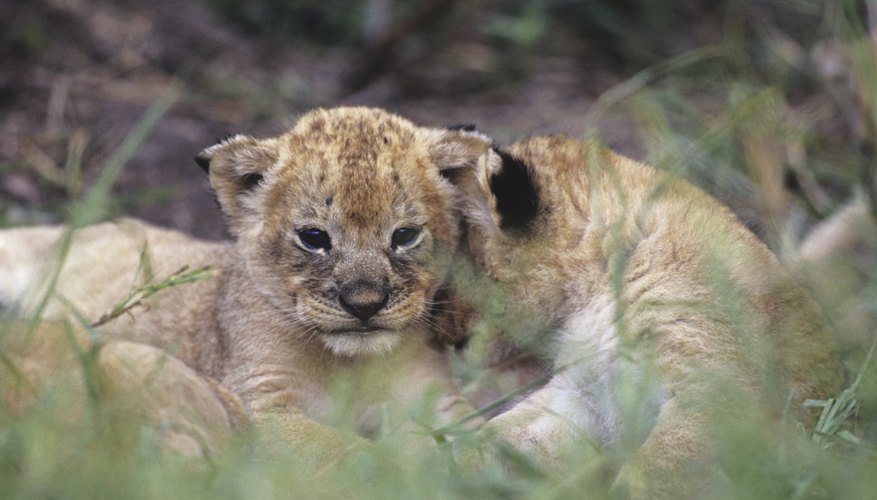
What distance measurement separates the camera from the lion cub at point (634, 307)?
335cm

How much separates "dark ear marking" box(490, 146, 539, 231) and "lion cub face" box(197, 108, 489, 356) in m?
0.33

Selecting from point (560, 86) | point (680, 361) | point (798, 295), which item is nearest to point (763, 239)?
point (798, 295)

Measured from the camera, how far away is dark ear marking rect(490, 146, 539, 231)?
389 cm

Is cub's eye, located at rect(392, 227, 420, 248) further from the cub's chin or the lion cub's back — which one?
the lion cub's back

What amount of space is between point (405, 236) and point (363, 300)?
1.08 feet

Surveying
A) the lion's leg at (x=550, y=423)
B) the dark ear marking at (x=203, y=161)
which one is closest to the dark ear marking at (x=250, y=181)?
the dark ear marking at (x=203, y=161)

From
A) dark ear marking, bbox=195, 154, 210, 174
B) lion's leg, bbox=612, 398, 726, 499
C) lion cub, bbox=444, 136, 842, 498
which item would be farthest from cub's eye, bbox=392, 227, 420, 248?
lion's leg, bbox=612, 398, 726, 499

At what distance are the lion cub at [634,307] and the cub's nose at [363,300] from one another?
1.18ft

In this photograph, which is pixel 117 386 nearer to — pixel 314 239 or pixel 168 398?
pixel 168 398

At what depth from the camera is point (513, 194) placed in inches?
154

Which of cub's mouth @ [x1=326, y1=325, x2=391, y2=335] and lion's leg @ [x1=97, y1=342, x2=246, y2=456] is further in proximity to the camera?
cub's mouth @ [x1=326, y1=325, x2=391, y2=335]

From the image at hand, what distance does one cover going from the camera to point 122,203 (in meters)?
6.22

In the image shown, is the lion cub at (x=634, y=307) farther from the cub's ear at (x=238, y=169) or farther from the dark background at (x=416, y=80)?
the dark background at (x=416, y=80)

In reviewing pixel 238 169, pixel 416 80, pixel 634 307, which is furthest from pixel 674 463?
pixel 416 80
